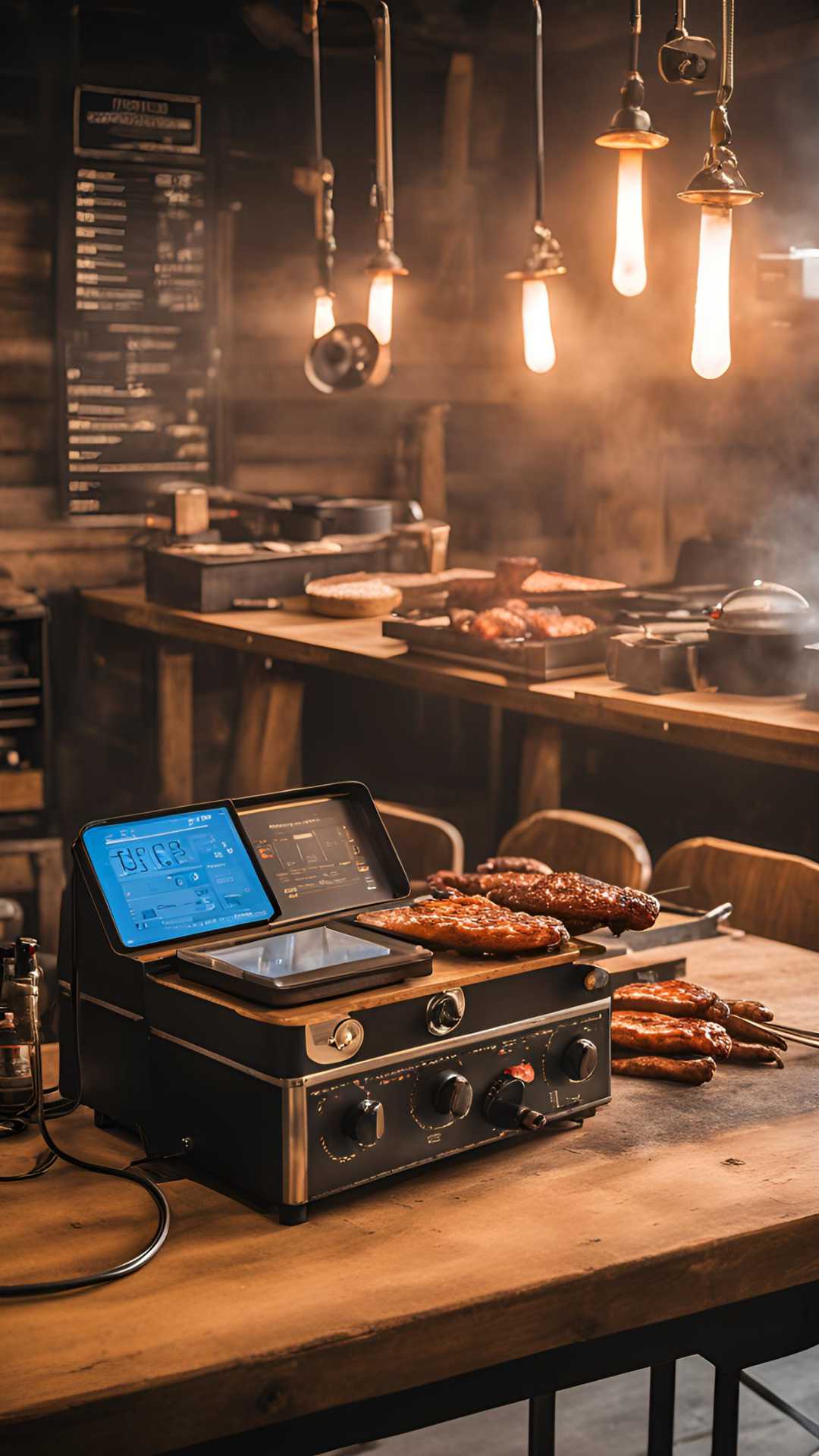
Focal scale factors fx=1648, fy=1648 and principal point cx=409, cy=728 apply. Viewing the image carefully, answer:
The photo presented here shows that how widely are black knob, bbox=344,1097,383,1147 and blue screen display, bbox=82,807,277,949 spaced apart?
298 millimetres

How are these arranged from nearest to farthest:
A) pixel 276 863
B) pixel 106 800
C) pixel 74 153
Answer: pixel 276 863
pixel 74 153
pixel 106 800

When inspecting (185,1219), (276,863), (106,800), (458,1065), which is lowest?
(106,800)

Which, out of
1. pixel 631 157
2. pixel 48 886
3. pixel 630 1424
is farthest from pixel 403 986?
pixel 48 886

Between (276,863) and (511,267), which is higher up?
(511,267)

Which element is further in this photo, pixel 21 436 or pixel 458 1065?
pixel 21 436

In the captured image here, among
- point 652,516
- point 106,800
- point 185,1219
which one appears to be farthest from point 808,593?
point 185,1219

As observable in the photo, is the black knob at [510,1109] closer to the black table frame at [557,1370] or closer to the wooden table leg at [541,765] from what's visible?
the black table frame at [557,1370]

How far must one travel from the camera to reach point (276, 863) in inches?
75.0

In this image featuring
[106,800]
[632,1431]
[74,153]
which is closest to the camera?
[632,1431]

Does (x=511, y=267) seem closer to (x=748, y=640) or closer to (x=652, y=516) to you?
(x=652, y=516)

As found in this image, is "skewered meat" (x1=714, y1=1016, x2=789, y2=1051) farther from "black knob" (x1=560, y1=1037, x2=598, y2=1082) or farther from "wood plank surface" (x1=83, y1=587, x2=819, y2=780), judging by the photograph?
"wood plank surface" (x1=83, y1=587, x2=819, y2=780)

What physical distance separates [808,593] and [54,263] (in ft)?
9.07

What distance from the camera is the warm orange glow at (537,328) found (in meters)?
4.23

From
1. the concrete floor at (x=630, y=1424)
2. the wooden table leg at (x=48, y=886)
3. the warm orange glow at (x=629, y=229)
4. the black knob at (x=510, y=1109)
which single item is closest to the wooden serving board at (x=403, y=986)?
the black knob at (x=510, y=1109)
